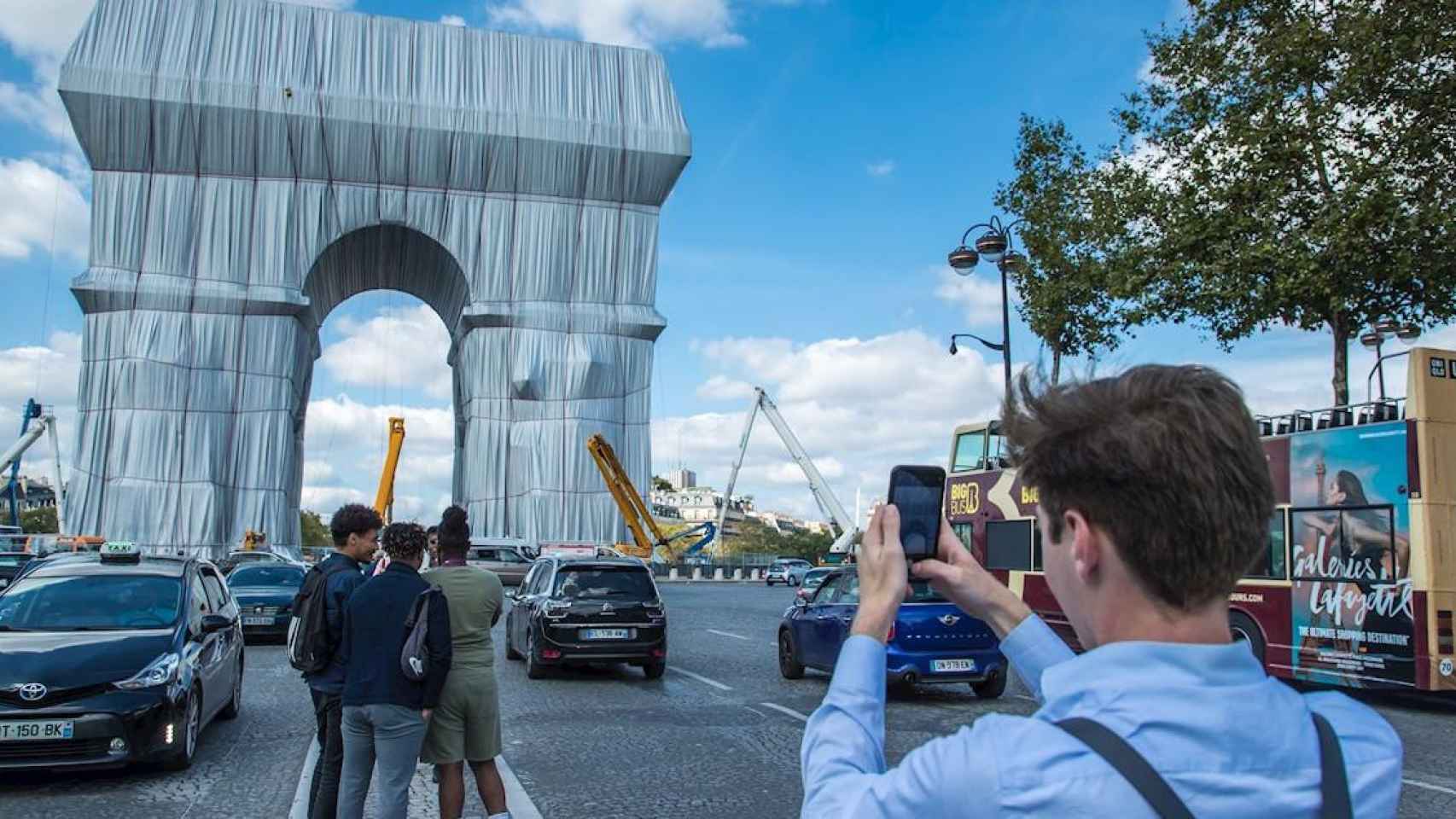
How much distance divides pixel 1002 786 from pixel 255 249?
149ft

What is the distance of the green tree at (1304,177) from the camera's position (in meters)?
20.3

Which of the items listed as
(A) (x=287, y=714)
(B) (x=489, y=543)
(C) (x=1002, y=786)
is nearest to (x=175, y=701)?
(A) (x=287, y=714)

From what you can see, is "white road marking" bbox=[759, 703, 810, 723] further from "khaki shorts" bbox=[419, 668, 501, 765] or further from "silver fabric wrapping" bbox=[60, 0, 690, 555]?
"silver fabric wrapping" bbox=[60, 0, 690, 555]

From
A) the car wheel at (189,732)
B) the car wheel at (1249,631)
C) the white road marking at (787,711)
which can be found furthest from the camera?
the car wheel at (1249,631)

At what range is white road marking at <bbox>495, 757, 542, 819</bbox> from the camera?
7.07 meters

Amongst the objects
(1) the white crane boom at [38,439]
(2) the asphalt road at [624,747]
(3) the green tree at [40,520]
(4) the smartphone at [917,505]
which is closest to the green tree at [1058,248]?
(2) the asphalt road at [624,747]

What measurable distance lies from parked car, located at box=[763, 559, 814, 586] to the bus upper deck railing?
138 ft

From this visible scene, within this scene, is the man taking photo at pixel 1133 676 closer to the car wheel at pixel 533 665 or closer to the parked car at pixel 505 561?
the car wheel at pixel 533 665

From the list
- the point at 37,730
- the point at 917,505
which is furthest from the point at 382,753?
the point at 917,505

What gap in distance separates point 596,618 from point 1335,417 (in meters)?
8.59

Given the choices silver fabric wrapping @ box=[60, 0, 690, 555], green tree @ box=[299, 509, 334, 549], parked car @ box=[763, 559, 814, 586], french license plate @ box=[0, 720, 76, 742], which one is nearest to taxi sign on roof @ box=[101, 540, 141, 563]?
french license plate @ box=[0, 720, 76, 742]

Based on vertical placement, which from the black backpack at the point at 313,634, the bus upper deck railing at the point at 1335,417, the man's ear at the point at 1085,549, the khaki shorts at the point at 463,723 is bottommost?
the khaki shorts at the point at 463,723

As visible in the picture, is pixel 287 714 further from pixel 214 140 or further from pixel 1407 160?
pixel 214 140

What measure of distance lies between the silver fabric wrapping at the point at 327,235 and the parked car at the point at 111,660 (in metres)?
33.1
